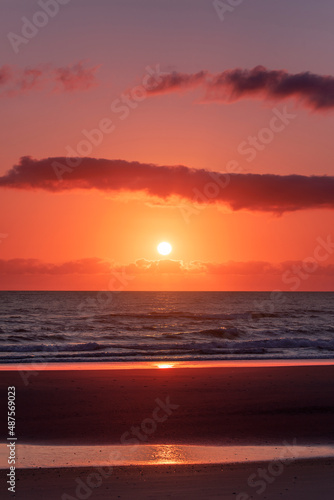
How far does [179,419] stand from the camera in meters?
14.7

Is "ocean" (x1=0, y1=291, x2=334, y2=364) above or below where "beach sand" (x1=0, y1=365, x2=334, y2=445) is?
above

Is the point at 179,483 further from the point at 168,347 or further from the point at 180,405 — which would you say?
the point at 168,347

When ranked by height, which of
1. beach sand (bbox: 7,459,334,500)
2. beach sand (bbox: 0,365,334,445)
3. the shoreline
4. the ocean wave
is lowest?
beach sand (bbox: 7,459,334,500)

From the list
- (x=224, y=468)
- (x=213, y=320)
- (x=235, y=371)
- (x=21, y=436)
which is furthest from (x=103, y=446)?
(x=213, y=320)

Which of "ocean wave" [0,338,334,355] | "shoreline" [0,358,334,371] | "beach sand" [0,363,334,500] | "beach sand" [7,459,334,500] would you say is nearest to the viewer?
"beach sand" [7,459,334,500]

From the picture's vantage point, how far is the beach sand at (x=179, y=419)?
9039 mm

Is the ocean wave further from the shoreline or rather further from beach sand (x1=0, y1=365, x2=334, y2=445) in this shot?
beach sand (x1=0, y1=365, x2=334, y2=445)

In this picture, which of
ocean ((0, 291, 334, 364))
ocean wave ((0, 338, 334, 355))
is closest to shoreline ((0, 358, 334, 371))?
ocean ((0, 291, 334, 364))

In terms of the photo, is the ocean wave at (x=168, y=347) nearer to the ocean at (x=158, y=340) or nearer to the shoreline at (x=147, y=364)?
the ocean at (x=158, y=340)

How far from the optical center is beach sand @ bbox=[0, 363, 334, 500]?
356 inches

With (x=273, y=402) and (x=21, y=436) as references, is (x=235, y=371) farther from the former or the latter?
(x=21, y=436)

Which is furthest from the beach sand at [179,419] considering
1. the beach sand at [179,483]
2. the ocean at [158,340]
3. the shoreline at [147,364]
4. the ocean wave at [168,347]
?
the ocean wave at [168,347]

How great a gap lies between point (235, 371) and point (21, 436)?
1223 cm

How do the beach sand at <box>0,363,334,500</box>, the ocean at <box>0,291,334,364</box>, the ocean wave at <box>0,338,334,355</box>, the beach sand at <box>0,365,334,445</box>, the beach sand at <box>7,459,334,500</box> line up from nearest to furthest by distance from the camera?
the beach sand at <box>7,459,334,500</box>
the beach sand at <box>0,363,334,500</box>
the beach sand at <box>0,365,334,445</box>
the ocean at <box>0,291,334,364</box>
the ocean wave at <box>0,338,334,355</box>
